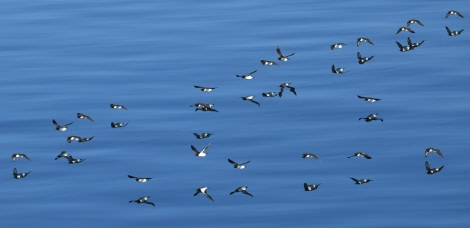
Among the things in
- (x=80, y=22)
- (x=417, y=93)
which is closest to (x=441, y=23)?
(x=417, y=93)

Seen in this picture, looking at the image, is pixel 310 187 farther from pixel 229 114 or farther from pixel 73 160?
pixel 229 114

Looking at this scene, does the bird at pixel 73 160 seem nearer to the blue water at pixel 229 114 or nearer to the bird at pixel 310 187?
the blue water at pixel 229 114

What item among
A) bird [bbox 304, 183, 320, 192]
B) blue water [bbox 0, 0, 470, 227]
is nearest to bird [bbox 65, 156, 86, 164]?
blue water [bbox 0, 0, 470, 227]

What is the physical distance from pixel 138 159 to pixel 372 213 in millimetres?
19108

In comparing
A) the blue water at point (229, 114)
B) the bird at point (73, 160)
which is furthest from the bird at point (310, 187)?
the bird at point (73, 160)

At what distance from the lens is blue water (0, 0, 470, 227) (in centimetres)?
10919

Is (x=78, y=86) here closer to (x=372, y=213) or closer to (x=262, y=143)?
(x=262, y=143)

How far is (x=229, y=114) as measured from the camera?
12838cm

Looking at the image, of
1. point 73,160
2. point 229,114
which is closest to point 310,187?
point 73,160

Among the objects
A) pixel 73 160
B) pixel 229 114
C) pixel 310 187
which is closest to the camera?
pixel 310 187

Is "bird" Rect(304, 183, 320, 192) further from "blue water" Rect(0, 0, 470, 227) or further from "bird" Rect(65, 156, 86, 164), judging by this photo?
"bird" Rect(65, 156, 86, 164)

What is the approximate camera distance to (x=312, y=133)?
4847 inches

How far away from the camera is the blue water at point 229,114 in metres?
109

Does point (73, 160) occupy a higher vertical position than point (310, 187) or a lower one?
higher
